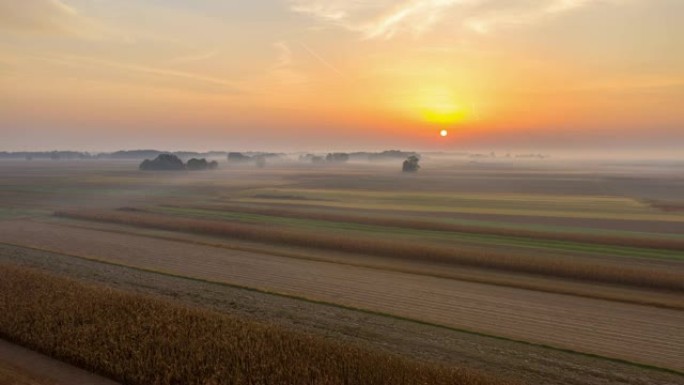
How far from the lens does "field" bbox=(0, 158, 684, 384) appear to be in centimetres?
1571

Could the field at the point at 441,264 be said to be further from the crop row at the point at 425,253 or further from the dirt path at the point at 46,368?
the dirt path at the point at 46,368

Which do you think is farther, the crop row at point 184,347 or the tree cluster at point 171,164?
the tree cluster at point 171,164

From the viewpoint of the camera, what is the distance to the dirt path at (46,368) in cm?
1278

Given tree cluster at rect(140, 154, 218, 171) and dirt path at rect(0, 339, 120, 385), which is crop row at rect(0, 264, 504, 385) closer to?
dirt path at rect(0, 339, 120, 385)

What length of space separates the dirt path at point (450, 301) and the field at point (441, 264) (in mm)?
94

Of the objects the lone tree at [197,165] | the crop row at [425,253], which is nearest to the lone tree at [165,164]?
the lone tree at [197,165]

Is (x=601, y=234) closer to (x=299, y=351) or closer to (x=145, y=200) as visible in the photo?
(x=299, y=351)

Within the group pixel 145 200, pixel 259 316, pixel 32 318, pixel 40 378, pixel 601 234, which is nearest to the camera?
pixel 40 378

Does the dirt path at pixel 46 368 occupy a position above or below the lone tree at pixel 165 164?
below

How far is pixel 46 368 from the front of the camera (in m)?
13.4

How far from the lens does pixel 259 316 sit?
1814 centimetres

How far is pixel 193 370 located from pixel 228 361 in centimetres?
109

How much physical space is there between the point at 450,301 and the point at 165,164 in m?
146

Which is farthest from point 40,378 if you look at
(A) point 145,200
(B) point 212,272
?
(A) point 145,200
